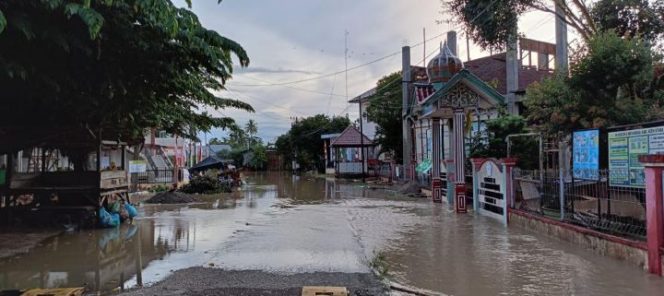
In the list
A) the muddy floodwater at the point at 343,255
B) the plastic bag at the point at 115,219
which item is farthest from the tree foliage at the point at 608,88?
the plastic bag at the point at 115,219

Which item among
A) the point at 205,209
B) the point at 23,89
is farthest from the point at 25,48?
the point at 205,209

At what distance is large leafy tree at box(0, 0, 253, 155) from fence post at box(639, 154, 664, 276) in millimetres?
5821

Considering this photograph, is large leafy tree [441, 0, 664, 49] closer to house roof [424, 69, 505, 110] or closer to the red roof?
house roof [424, 69, 505, 110]

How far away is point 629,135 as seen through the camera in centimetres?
811

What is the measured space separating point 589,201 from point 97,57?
8262mm

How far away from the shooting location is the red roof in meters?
26.1

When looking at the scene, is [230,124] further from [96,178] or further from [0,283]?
[0,283]

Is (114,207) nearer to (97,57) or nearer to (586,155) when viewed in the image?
(97,57)

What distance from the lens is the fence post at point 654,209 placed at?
671 centimetres

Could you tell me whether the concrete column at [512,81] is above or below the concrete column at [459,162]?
above

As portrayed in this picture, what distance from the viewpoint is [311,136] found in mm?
56062

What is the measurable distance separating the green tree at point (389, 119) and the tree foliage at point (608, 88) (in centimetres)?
2361

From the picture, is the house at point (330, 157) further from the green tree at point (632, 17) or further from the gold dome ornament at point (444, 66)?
the green tree at point (632, 17)

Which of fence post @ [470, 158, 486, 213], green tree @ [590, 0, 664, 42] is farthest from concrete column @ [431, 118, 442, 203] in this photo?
green tree @ [590, 0, 664, 42]
